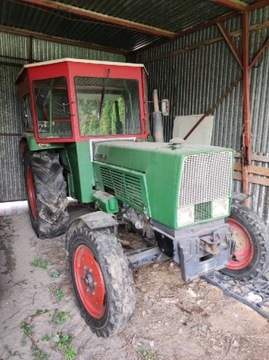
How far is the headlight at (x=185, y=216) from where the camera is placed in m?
2.18

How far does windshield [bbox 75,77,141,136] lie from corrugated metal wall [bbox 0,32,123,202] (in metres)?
3.19

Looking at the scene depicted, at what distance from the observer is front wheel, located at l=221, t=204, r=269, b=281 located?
2.81 metres

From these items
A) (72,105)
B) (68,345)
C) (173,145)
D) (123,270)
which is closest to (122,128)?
(72,105)

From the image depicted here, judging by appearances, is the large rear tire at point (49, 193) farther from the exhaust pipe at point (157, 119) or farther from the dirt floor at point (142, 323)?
the exhaust pipe at point (157, 119)

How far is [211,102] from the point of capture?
4.76 meters

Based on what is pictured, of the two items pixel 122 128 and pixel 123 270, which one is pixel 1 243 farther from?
pixel 123 270

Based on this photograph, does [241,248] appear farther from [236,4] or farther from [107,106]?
[236,4]

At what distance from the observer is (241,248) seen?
3.01 m

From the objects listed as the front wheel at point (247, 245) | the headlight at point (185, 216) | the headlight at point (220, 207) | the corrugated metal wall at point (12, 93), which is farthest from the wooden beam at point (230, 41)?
the corrugated metal wall at point (12, 93)

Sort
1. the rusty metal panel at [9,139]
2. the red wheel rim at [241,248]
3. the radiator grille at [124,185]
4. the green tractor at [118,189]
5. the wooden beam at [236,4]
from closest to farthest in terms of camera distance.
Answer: the green tractor at [118,189]
the radiator grille at [124,185]
the red wheel rim at [241,248]
the wooden beam at [236,4]
the rusty metal panel at [9,139]

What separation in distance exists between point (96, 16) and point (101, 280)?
3.78m

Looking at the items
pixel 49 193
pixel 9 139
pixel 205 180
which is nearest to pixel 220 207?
pixel 205 180

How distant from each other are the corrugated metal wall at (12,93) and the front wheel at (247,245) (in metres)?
4.56

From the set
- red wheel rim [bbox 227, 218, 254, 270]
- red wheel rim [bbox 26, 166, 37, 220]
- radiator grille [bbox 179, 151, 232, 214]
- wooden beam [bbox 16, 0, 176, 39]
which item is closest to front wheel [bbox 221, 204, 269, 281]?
red wheel rim [bbox 227, 218, 254, 270]
